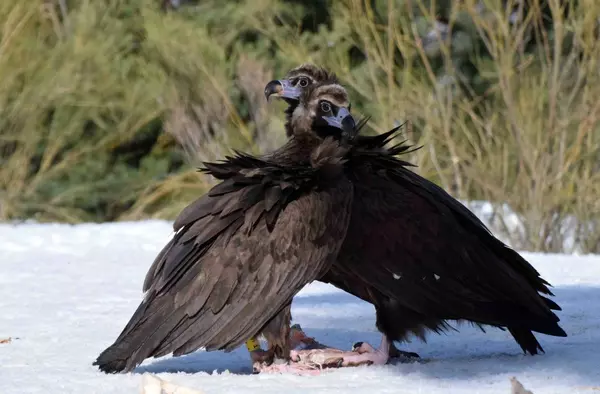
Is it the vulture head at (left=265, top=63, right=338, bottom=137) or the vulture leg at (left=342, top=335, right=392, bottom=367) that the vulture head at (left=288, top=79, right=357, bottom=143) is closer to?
the vulture head at (left=265, top=63, right=338, bottom=137)

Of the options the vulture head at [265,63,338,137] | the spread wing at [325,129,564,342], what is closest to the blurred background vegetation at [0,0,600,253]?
the vulture head at [265,63,338,137]

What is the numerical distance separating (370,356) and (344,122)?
0.93 meters

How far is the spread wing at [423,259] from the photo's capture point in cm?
469

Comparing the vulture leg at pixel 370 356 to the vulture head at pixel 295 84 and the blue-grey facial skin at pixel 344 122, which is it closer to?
the blue-grey facial skin at pixel 344 122

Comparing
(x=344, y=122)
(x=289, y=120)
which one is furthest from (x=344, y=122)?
(x=289, y=120)

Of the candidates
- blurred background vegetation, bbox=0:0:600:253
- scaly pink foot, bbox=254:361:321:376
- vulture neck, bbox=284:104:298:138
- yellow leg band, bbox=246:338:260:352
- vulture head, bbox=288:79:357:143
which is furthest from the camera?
blurred background vegetation, bbox=0:0:600:253

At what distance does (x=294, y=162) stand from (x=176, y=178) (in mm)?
7946

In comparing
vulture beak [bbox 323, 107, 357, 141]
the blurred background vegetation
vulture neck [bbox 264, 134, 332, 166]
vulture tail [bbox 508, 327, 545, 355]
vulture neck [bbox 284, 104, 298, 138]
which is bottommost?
vulture tail [bbox 508, 327, 545, 355]

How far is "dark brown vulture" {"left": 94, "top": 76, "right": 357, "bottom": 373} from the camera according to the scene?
451 cm

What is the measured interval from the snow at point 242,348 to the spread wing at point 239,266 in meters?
0.15

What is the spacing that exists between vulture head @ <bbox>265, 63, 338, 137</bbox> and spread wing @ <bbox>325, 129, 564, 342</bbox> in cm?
50

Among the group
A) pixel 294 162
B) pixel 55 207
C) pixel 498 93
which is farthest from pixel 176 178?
pixel 294 162

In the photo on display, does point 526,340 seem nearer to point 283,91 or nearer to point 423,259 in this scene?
point 423,259

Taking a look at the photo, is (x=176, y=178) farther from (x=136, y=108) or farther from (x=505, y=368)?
(x=505, y=368)
